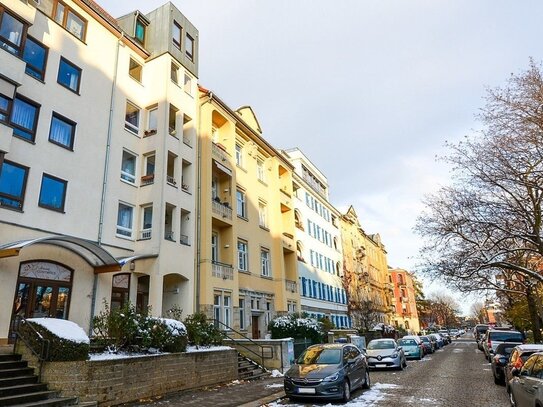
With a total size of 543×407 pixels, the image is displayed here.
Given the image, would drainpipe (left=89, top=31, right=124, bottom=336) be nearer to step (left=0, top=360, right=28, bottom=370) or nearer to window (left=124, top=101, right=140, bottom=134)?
window (left=124, top=101, right=140, bottom=134)

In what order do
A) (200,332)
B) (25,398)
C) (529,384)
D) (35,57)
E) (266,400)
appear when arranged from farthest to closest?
1. (35,57)
2. (200,332)
3. (266,400)
4. (25,398)
5. (529,384)

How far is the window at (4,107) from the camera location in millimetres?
14109

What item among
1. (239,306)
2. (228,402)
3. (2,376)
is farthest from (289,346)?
(2,376)

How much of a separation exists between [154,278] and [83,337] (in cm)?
774

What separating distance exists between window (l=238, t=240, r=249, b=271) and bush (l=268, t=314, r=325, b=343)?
412cm

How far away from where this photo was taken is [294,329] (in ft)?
75.9

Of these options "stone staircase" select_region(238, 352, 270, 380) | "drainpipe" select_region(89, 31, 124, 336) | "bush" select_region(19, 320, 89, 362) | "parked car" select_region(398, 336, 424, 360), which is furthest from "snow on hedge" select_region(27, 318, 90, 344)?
"parked car" select_region(398, 336, 424, 360)

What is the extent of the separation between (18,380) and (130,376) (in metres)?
2.59

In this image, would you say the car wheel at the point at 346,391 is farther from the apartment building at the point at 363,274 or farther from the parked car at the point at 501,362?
the apartment building at the point at 363,274

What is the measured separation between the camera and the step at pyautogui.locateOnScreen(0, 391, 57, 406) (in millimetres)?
8578

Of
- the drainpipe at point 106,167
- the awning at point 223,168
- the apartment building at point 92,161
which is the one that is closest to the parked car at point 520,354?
the apartment building at point 92,161

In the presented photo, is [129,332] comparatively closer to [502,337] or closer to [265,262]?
[265,262]

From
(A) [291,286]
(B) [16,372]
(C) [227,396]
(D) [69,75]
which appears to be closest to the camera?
(B) [16,372]

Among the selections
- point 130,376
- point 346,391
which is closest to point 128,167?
point 130,376
